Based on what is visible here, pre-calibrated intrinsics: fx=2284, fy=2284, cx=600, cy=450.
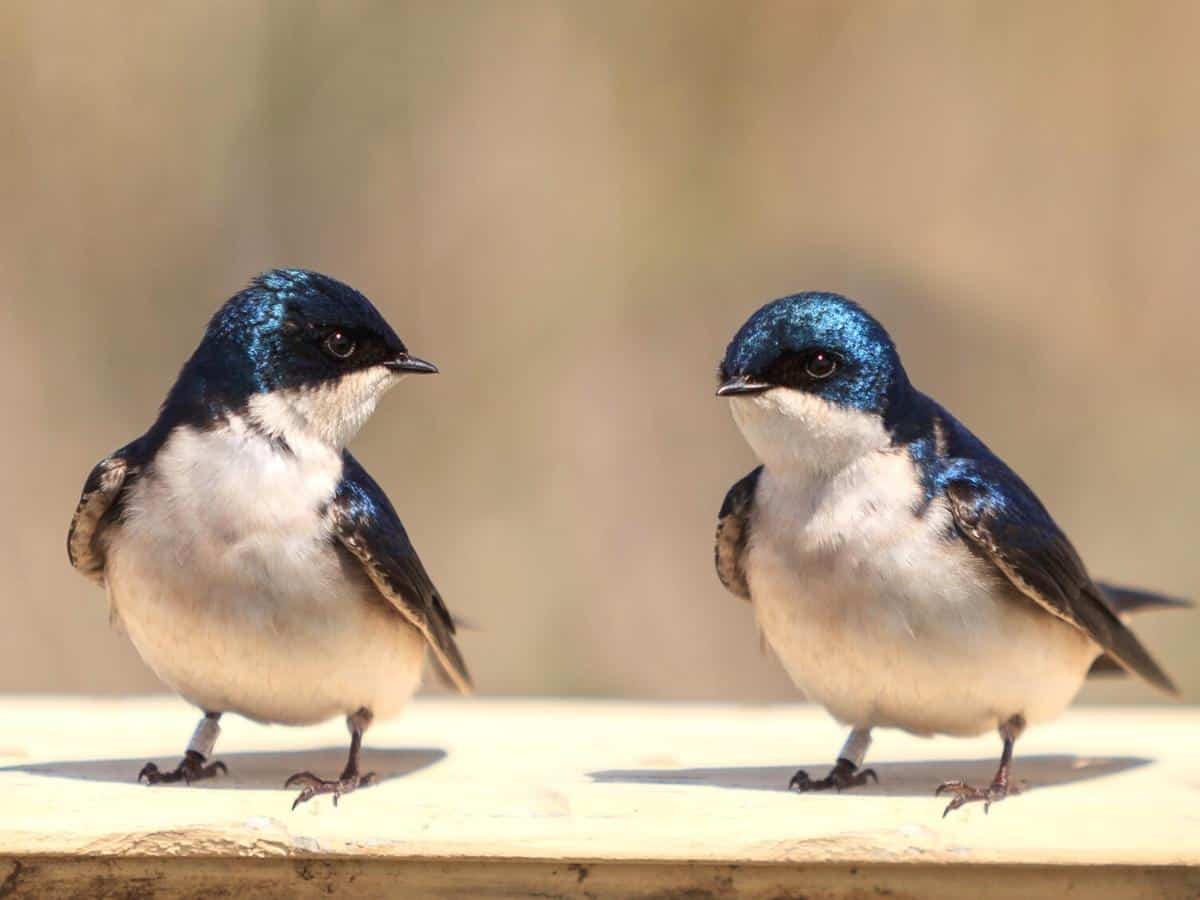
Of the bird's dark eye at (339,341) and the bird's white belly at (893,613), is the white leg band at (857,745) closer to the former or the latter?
the bird's white belly at (893,613)

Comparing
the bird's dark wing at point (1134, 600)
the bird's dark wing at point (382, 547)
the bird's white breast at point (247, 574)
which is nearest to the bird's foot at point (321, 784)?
the bird's white breast at point (247, 574)

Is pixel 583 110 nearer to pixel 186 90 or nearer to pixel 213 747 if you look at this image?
pixel 186 90

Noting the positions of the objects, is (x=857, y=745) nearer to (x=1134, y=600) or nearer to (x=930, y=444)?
(x=930, y=444)

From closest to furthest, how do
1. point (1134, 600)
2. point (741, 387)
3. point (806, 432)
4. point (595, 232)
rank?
1. point (741, 387)
2. point (806, 432)
3. point (1134, 600)
4. point (595, 232)

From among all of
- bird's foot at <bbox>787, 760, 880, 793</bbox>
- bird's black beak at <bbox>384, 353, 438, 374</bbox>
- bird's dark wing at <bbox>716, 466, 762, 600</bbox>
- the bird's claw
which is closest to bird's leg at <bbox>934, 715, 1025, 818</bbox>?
bird's foot at <bbox>787, 760, 880, 793</bbox>

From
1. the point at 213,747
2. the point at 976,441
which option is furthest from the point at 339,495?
the point at 976,441

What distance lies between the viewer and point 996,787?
9.01ft

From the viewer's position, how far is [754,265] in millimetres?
4617

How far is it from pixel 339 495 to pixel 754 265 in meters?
1.95

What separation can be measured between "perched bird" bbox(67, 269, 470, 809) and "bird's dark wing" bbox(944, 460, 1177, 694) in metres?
0.70

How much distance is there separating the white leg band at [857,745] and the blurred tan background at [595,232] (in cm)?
152

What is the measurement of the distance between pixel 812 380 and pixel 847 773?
50 centimetres

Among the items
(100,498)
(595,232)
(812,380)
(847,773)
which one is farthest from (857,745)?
(595,232)

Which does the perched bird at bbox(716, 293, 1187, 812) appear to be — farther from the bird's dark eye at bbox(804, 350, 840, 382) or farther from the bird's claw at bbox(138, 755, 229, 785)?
the bird's claw at bbox(138, 755, 229, 785)
